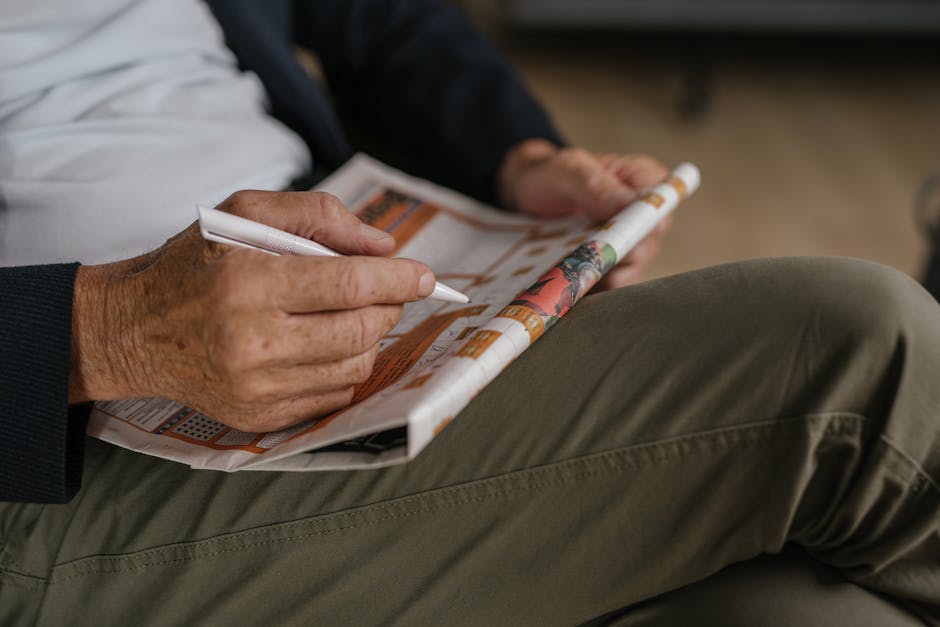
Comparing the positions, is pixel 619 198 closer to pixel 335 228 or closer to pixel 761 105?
pixel 335 228

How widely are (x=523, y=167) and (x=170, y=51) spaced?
353 mm

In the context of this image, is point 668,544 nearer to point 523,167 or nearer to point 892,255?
point 523,167

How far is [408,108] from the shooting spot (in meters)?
0.96

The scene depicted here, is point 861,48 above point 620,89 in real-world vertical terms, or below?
above

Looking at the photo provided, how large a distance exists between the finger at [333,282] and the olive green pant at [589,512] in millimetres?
111

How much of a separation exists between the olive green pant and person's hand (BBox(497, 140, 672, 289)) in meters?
0.22

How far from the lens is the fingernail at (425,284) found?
0.49m

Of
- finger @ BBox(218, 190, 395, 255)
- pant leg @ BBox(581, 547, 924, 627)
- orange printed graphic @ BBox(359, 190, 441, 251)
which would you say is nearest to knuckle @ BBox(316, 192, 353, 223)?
finger @ BBox(218, 190, 395, 255)

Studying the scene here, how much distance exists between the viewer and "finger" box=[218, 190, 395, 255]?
50 cm

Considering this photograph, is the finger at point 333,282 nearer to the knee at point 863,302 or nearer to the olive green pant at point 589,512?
the olive green pant at point 589,512

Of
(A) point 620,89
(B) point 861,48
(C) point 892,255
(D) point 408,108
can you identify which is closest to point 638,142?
(A) point 620,89

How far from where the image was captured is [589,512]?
51 cm

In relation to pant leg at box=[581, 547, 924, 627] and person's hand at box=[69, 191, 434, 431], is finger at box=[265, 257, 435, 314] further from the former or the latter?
pant leg at box=[581, 547, 924, 627]

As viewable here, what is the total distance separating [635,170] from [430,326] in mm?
299
